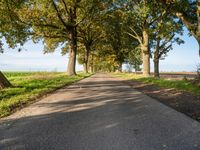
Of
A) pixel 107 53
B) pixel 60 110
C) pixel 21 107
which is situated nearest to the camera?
pixel 60 110

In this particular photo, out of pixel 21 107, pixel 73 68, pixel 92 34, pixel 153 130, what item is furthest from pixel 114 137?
pixel 92 34

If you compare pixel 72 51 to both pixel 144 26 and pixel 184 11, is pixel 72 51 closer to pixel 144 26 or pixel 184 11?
pixel 144 26

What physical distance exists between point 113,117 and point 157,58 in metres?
28.7

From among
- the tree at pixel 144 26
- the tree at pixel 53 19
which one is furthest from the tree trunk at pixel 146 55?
the tree at pixel 53 19

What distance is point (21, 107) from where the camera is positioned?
10.7 m

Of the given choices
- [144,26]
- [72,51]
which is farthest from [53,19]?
[144,26]

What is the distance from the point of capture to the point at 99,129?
6988 mm

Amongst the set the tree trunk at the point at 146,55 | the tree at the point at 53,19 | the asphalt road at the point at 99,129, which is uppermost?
the tree at the point at 53,19

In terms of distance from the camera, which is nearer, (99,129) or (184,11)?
(99,129)

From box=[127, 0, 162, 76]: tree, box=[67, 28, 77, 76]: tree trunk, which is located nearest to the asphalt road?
box=[127, 0, 162, 76]: tree

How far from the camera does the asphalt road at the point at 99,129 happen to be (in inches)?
221

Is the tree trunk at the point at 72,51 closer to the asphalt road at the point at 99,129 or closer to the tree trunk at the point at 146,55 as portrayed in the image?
the tree trunk at the point at 146,55

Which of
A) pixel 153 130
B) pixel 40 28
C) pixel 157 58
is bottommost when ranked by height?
pixel 153 130

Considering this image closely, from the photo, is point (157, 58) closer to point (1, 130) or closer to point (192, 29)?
point (192, 29)
